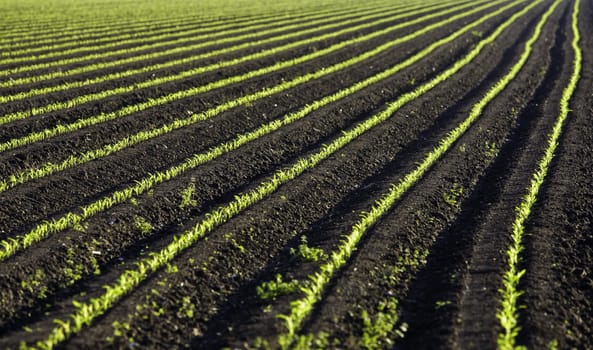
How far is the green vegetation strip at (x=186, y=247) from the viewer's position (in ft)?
22.3

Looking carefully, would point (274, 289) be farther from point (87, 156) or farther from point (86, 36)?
point (86, 36)

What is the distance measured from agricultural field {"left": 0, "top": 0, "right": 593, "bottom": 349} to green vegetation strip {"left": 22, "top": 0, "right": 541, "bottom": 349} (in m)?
0.03

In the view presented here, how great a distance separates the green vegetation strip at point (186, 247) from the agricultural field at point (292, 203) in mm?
32

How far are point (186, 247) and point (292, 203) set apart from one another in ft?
7.62

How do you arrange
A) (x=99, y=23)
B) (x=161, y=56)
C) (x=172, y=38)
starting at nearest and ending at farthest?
1. (x=161, y=56)
2. (x=172, y=38)
3. (x=99, y=23)

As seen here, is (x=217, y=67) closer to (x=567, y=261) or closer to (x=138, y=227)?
(x=138, y=227)

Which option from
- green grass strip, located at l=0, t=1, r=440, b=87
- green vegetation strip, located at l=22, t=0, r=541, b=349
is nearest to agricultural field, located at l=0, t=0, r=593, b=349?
green vegetation strip, located at l=22, t=0, r=541, b=349

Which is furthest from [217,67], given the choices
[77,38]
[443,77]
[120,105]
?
[77,38]

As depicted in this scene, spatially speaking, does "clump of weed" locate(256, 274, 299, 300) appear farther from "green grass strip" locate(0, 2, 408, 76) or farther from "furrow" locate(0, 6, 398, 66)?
"furrow" locate(0, 6, 398, 66)

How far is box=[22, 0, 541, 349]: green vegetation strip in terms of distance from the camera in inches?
267

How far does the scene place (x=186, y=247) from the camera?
8.73m

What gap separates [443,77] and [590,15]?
25.0 m

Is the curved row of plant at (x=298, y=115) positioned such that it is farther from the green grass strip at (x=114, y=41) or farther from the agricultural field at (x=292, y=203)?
the green grass strip at (x=114, y=41)

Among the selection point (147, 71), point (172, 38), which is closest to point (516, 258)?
point (147, 71)
